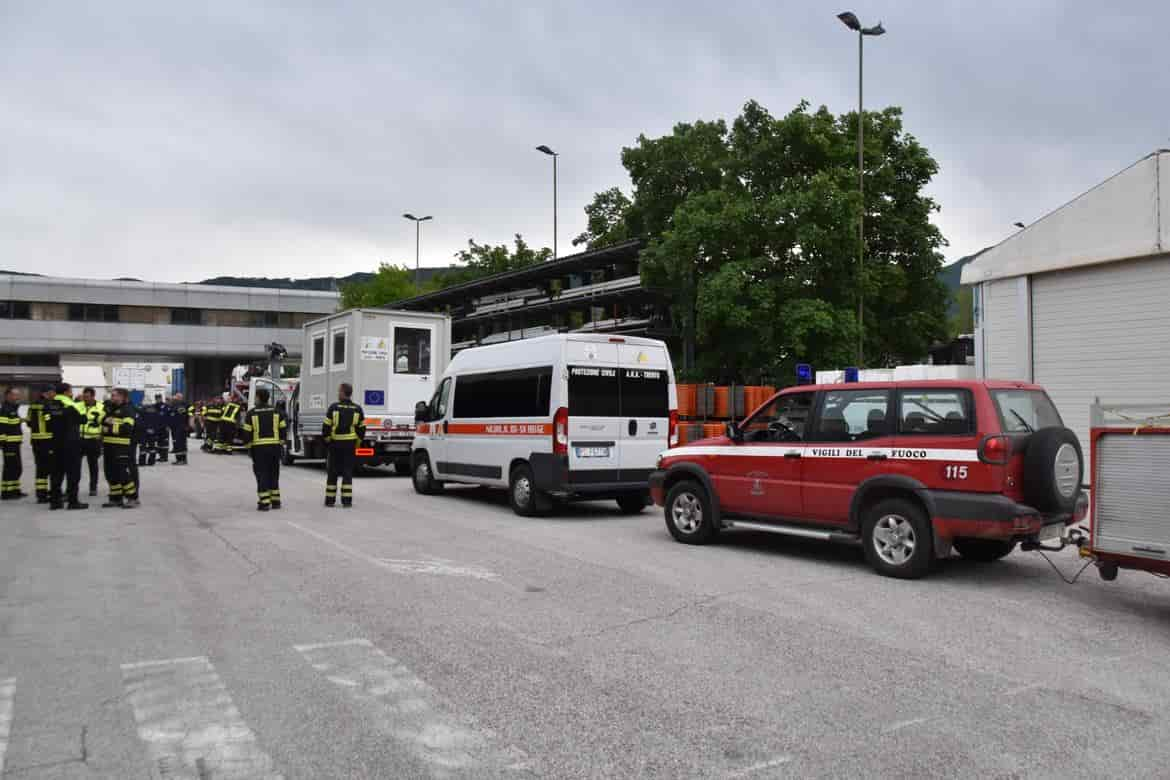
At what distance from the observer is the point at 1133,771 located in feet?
12.0

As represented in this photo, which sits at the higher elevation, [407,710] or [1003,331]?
[1003,331]

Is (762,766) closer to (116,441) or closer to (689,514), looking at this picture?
(689,514)

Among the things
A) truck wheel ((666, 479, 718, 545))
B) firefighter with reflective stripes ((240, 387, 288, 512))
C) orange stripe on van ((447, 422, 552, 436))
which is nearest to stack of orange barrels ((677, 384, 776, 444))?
orange stripe on van ((447, 422, 552, 436))

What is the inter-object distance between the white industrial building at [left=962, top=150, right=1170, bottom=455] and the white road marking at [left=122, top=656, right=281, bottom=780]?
51.0ft

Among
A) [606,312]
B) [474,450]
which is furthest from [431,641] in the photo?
[606,312]

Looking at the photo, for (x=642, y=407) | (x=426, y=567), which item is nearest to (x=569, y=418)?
(x=642, y=407)

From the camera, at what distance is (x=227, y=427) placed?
27938 mm

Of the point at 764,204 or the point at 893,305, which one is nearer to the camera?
the point at 764,204

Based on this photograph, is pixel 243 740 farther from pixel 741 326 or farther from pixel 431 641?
pixel 741 326

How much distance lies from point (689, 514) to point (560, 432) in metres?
2.37

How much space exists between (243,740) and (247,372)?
28.4 metres

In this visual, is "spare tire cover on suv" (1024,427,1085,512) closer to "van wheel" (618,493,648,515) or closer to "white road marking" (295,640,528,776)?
"white road marking" (295,640,528,776)

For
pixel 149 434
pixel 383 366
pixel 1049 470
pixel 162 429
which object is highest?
pixel 383 366

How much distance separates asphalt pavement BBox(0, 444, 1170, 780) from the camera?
12.4ft
